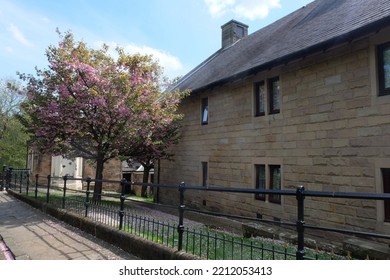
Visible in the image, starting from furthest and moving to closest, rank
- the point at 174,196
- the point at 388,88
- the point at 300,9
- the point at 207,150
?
the point at 174,196 → the point at 300,9 → the point at 207,150 → the point at 388,88

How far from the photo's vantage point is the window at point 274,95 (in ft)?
30.8

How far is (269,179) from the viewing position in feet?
30.7

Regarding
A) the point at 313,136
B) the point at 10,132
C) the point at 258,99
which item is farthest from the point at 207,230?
the point at 10,132

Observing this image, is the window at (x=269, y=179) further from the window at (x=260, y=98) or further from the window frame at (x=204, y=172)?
the window frame at (x=204, y=172)

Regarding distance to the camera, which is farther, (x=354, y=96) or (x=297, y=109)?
(x=297, y=109)

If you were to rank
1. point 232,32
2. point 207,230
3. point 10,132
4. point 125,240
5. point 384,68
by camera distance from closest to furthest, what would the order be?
point 125,240
point 384,68
point 207,230
point 232,32
point 10,132

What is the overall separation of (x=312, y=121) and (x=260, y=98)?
2.41 metres

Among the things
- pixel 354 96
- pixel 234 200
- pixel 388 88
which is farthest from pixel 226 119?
pixel 388 88

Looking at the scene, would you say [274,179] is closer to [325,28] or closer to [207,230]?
[207,230]

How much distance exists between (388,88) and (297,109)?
2404 millimetres

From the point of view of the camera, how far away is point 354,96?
7.11 m

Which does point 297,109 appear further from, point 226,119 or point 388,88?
point 226,119

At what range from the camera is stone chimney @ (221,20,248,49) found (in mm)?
18656

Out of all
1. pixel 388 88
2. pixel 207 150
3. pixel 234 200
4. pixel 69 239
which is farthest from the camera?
pixel 207 150
